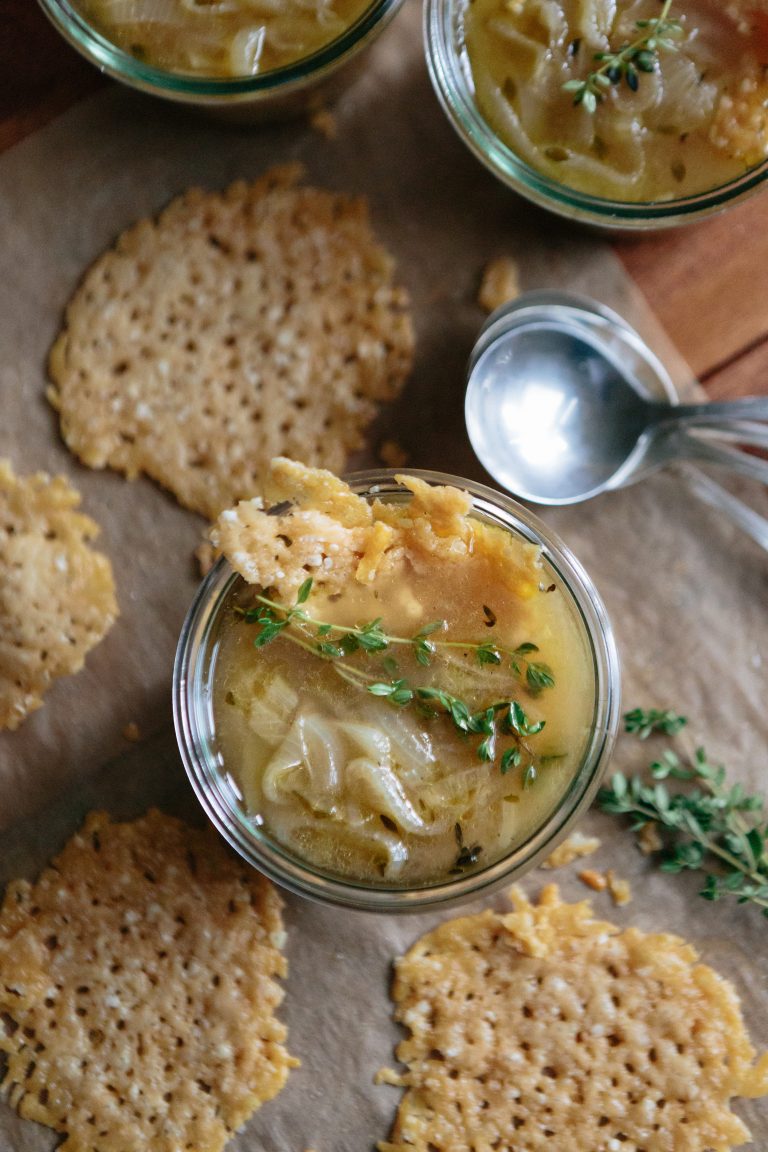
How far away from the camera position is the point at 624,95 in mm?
1079

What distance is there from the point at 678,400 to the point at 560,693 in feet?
1.54

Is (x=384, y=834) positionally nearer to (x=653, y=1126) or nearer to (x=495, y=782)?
(x=495, y=782)

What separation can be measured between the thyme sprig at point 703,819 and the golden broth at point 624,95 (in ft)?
2.07

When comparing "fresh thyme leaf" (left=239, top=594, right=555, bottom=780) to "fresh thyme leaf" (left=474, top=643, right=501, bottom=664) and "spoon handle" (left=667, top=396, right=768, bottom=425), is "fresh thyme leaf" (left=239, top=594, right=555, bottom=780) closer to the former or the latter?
"fresh thyme leaf" (left=474, top=643, right=501, bottom=664)

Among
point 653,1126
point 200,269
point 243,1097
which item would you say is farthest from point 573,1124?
point 200,269

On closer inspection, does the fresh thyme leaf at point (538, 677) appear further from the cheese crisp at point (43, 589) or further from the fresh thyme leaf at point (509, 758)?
the cheese crisp at point (43, 589)

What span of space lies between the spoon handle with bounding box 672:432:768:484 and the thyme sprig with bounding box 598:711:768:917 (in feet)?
1.02

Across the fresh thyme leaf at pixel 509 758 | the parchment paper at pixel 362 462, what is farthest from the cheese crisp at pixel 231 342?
the fresh thyme leaf at pixel 509 758

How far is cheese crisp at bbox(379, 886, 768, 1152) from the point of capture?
124cm

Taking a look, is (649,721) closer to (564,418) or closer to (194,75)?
(564,418)

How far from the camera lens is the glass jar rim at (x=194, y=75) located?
3.67ft

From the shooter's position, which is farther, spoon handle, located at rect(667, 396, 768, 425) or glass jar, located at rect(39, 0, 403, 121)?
spoon handle, located at rect(667, 396, 768, 425)

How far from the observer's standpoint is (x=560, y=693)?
1.08 metres

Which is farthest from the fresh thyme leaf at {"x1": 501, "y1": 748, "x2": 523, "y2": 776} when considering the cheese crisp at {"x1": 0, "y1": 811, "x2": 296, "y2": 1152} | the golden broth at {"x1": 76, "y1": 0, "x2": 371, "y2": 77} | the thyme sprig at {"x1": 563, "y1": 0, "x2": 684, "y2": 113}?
the golden broth at {"x1": 76, "y1": 0, "x2": 371, "y2": 77}
